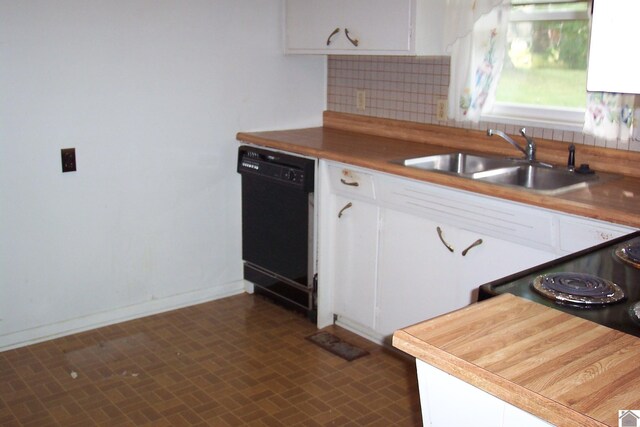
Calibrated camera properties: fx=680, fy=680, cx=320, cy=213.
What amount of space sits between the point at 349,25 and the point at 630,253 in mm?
2052

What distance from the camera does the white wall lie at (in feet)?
10.2

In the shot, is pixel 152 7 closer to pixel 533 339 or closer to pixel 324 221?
pixel 324 221

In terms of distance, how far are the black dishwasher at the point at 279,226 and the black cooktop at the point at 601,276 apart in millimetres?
1734

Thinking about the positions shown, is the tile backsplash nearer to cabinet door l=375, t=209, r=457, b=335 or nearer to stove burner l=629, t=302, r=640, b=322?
cabinet door l=375, t=209, r=457, b=335

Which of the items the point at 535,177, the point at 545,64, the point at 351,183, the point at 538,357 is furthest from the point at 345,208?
the point at 538,357

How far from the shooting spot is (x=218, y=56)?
143 inches

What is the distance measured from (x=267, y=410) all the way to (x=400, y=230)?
96 cm

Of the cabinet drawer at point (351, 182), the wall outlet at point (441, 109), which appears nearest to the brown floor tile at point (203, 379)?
the cabinet drawer at point (351, 182)

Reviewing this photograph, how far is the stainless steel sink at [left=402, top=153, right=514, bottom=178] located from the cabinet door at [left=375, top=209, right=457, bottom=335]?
0.31m

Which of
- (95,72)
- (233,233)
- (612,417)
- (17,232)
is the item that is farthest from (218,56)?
(612,417)

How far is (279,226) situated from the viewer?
358 centimetres

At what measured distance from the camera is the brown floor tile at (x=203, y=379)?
2662 mm

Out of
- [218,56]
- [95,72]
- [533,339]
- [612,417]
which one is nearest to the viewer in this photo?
A: [612,417]

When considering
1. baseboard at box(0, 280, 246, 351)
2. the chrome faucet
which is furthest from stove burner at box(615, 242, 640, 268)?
baseboard at box(0, 280, 246, 351)
